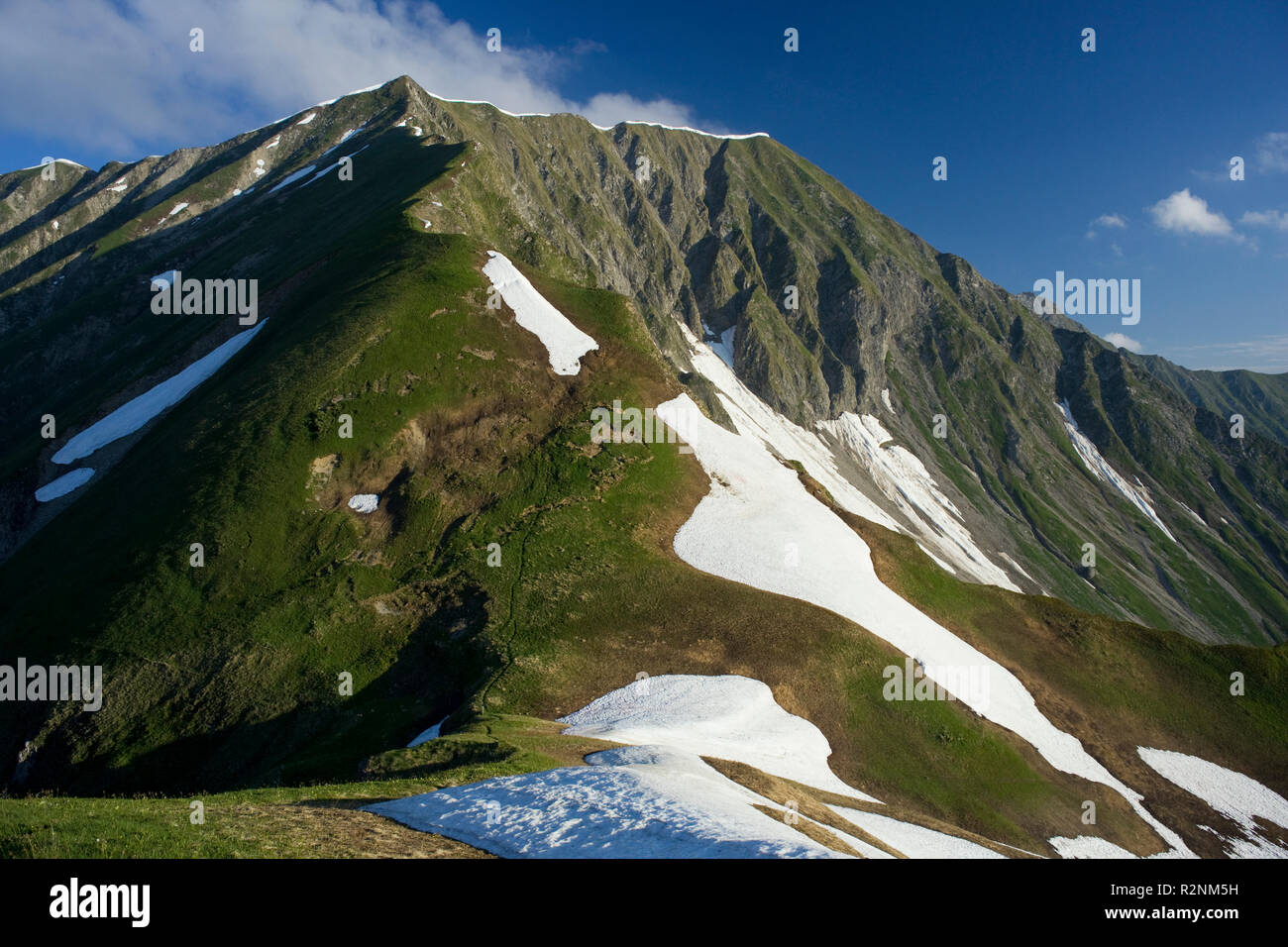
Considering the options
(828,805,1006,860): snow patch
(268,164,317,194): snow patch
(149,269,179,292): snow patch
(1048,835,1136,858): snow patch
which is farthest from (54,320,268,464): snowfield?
(268,164,317,194): snow patch

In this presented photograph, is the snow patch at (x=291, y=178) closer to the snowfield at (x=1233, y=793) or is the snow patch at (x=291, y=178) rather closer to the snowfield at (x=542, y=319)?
the snowfield at (x=542, y=319)

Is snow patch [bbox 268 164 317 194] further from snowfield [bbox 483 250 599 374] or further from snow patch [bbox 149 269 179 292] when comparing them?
snowfield [bbox 483 250 599 374]

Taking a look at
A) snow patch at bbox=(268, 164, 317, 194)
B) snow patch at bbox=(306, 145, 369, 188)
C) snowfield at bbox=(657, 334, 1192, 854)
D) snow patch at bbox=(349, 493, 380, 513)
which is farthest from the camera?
snow patch at bbox=(268, 164, 317, 194)

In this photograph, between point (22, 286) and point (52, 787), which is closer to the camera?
point (52, 787)

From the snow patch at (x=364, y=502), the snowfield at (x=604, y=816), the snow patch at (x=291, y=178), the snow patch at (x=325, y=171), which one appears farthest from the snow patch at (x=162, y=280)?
the snowfield at (x=604, y=816)

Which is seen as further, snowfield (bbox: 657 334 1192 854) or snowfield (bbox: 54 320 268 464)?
snowfield (bbox: 54 320 268 464)
